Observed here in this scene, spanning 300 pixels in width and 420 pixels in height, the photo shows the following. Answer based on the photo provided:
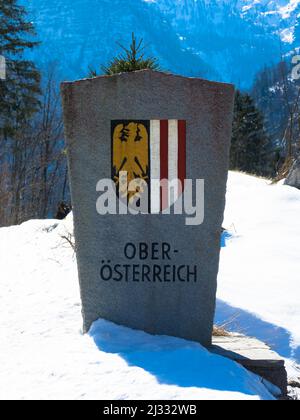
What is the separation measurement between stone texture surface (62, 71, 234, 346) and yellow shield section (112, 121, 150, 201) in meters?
0.05

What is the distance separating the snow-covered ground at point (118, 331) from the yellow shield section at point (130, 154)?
1.03m

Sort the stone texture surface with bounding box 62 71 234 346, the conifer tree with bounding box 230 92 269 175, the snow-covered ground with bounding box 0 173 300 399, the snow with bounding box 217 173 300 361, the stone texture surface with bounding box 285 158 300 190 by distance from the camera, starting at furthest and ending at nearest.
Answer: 1. the conifer tree with bounding box 230 92 269 175
2. the stone texture surface with bounding box 285 158 300 190
3. the snow with bounding box 217 173 300 361
4. the stone texture surface with bounding box 62 71 234 346
5. the snow-covered ground with bounding box 0 173 300 399

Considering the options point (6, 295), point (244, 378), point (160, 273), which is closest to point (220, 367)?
point (244, 378)

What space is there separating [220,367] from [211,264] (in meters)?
0.79

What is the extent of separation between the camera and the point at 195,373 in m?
3.28

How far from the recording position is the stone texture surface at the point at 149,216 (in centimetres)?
379

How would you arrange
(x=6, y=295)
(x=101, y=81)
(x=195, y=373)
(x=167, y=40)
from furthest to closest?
(x=167, y=40), (x=6, y=295), (x=101, y=81), (x=195, y=373)

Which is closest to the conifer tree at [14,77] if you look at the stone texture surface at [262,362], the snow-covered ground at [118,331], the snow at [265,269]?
the snow at [265,269]

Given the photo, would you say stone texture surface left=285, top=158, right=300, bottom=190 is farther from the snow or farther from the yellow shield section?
the yellow shield section

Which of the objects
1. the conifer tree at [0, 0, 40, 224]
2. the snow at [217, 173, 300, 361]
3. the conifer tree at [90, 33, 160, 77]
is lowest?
the snow at [217, 173, 300, 361]

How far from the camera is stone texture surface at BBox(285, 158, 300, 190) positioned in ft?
38.5

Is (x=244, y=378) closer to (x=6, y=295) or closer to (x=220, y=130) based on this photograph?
(x=220, y=130)

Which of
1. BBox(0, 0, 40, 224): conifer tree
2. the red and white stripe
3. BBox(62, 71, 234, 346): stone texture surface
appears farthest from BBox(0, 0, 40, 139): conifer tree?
the red and white stripe
